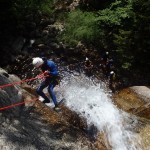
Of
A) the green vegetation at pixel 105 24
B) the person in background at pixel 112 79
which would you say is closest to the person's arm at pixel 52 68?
the person in background at pixel 112 79

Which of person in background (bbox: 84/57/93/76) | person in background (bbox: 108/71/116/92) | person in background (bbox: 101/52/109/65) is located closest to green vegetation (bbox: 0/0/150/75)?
person in background (bbox: 101/52/109/65)

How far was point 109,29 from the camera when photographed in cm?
2056

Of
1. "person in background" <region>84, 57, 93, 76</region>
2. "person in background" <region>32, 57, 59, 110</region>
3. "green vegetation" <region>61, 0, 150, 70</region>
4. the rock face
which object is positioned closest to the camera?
"person in background" <region>32, 57, 59, 110</region>

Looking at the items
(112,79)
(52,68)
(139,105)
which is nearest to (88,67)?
(112,79)

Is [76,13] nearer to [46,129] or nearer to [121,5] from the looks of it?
[121,5]

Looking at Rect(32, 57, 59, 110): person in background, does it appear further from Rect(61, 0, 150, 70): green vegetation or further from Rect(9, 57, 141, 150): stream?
Rect(61, 0, 150, 70): green vegetation

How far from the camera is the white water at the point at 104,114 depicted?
39.5 ft

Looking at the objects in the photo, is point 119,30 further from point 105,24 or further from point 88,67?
point 88,67

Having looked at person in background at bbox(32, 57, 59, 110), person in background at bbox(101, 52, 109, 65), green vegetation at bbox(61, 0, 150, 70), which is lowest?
person in background at bbox(101, 52, 109, 65)

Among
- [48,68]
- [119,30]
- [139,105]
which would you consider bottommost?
[139,105]

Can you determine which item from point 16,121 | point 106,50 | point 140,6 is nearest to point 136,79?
point 106,50

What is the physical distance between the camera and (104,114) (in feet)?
43.7

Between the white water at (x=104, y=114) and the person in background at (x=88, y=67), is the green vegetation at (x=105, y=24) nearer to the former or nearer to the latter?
the person in background at (x=88, y=67)

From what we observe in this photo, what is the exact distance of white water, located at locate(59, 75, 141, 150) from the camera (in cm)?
1205
